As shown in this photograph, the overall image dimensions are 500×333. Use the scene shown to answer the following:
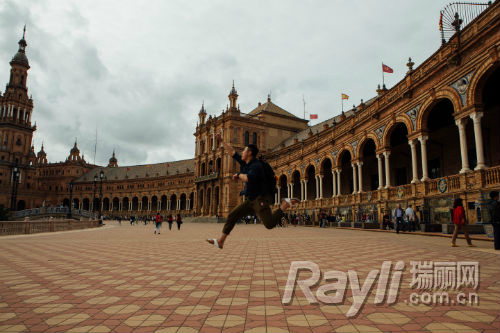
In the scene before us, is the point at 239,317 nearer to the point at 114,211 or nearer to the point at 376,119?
the point at 376,119

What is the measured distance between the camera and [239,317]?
347 centimetres

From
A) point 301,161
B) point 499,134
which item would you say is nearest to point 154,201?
point 301,161

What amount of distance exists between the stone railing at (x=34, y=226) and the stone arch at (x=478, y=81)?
26.4m

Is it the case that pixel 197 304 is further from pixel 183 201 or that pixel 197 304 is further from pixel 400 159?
pixel 183 201

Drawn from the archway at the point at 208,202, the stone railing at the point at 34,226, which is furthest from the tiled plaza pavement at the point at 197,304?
the archway at the point at 208,202

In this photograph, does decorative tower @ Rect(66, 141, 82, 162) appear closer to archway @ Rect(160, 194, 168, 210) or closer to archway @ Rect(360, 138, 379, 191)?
archway @ Rect(160, 194, 168, 210)

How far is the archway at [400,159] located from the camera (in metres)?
25.5

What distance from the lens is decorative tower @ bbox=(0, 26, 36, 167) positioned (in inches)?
3524

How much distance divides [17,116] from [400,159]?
352ft

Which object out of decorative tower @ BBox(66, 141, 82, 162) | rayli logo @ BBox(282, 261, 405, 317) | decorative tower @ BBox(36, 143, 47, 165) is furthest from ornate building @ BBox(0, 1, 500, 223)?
decorative tower @ BBox(36, 143, 47, 165)

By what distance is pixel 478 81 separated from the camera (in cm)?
1389

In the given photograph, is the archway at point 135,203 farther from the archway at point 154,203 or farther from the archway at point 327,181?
the archway at point 327,181

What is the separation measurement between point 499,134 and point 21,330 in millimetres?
23426

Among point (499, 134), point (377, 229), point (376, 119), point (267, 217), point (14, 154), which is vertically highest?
point (14, 154)
